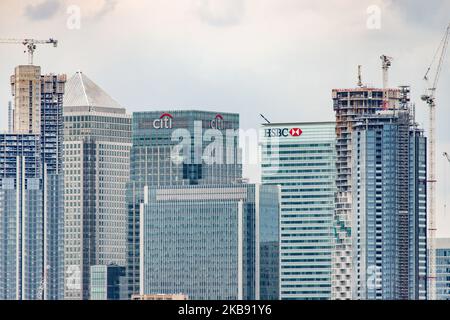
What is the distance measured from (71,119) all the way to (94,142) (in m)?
1.32

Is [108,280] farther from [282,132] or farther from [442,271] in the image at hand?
[442,271]

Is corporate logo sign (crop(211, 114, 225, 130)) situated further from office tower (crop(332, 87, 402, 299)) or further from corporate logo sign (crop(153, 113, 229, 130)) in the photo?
office tower (crop(332, 87, 402, 299))

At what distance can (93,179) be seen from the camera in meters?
48.4

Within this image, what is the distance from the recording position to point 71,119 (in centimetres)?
5006

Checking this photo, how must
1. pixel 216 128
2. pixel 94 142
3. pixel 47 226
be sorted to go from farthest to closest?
pixel 94 142 → pixel 47 226 → pixel 216 128

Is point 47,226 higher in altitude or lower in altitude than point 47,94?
lower

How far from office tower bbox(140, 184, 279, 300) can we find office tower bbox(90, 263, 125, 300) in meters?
2.10

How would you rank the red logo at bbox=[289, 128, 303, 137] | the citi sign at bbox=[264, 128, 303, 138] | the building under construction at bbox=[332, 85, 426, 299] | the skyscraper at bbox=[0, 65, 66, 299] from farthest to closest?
the red logo at bbox=[289, 128, 303, 137]
the skyscraper at bbox=[0, 65, 66, 299]
the citi sign at bbox=[264, 128, 303, 138]
the building under construction at bbox=[332, 85, 426, 299]

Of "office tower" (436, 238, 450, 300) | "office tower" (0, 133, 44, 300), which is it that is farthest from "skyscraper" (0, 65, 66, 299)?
"office tower" (436, 238, 450, 300)

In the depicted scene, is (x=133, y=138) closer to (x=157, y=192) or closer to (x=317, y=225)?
(x=157, y=192)

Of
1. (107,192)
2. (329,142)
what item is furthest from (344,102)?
(107,192)

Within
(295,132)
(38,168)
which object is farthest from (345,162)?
(38,168)

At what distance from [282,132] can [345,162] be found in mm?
3667

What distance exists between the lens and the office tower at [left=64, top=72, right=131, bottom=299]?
1822 inches
